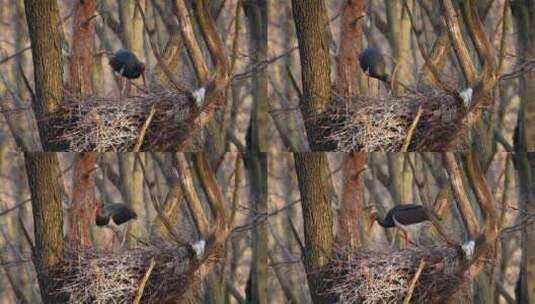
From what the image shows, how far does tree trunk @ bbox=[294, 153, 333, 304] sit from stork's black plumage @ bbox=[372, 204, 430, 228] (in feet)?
0.88

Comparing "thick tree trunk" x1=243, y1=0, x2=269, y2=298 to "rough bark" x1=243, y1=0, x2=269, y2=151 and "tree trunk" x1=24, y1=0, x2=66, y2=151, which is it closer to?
"rough bark" x1=243, y1=0, x2=269, y2=151

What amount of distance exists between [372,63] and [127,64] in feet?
3.86

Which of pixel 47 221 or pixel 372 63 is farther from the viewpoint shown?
pixel 47 221

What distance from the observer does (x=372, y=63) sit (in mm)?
8203

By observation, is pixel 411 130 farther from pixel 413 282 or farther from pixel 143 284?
pixel 143 284

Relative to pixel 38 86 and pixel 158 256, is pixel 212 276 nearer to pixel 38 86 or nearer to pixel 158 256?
pixel 158 256

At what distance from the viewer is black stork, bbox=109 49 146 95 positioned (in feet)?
27.2

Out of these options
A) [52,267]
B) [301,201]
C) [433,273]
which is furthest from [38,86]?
[433,273]

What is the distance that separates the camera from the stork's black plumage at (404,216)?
8.17 meters

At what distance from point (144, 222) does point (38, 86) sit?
0.84 meters

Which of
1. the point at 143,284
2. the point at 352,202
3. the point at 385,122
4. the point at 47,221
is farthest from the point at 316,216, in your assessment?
the point at 47,221

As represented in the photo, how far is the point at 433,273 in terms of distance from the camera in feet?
26.8

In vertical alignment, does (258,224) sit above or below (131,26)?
below

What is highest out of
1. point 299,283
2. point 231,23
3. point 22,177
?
point 231,23
